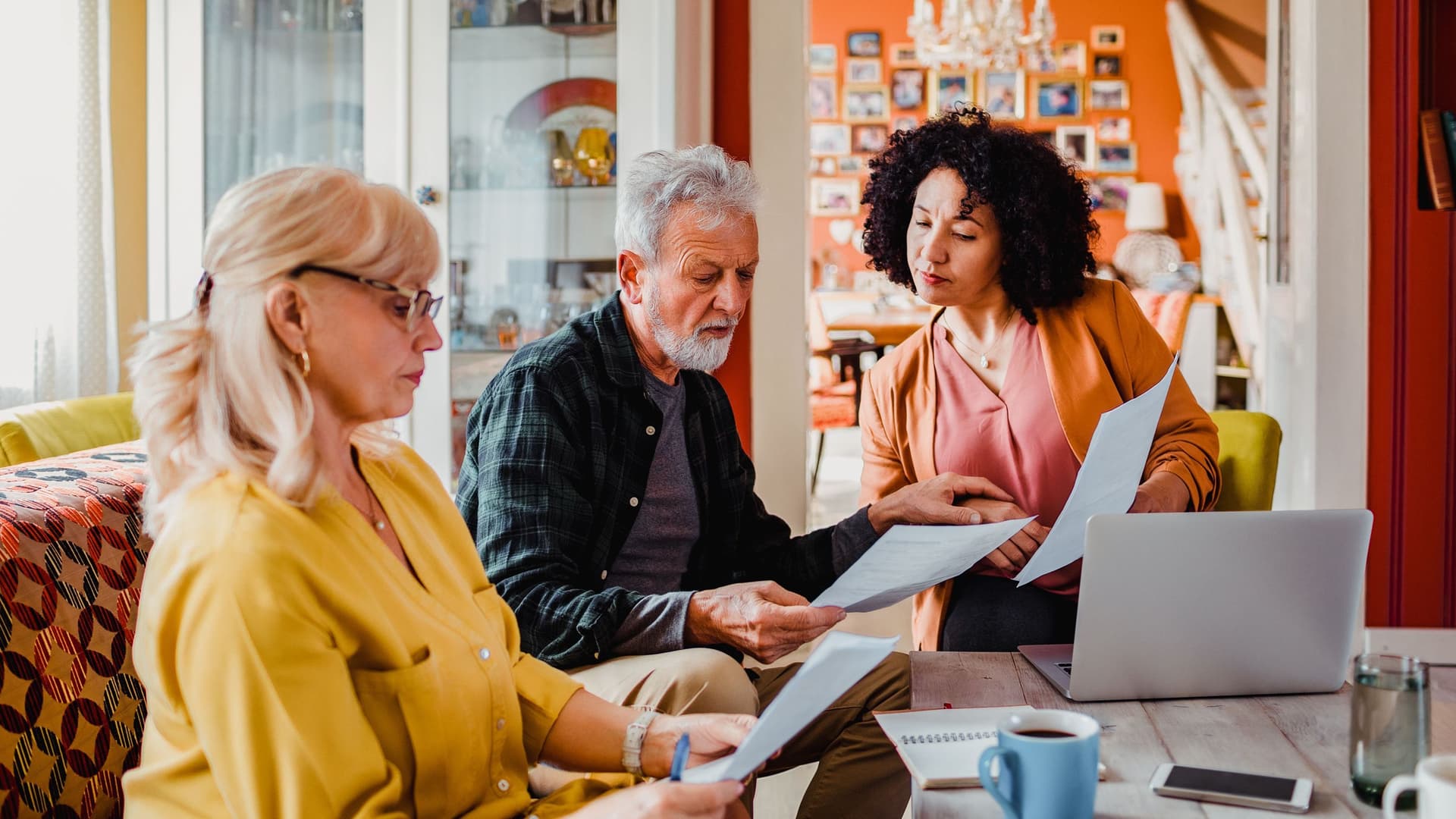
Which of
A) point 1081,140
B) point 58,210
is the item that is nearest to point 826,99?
point 1081,140

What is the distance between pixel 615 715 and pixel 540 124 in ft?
6.49

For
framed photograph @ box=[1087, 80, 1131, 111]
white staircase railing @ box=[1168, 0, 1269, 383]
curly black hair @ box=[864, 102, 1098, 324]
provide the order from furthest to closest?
framed photograph @ box=[1087, 80, 1131, 111]
white staircase railing @ box=[1168, 0, 1269, 383]
curly black hair @ box=[864, 102, 1098, 324]

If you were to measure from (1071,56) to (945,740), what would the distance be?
7.36 m

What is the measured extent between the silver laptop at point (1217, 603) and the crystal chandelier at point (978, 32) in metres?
5.75

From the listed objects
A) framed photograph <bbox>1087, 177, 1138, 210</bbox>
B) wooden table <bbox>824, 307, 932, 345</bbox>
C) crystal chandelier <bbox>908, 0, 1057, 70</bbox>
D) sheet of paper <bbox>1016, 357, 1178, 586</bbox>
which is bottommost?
sheet of paper <bbox>1016, 357, 1178, 586</bbox>

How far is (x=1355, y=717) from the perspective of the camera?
93cm

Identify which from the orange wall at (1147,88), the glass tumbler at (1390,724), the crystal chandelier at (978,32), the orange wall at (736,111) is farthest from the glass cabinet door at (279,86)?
the orange wall at (1147,88)

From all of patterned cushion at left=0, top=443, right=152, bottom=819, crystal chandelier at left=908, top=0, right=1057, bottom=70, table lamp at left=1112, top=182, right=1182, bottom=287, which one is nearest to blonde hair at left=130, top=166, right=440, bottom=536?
patterned cushion at left=0, top=443, right=152, bottom=819

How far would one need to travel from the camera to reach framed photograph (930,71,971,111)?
26.0 feet

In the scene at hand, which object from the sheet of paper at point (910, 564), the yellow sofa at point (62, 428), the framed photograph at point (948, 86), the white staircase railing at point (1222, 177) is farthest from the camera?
the framed photograph at point (948, 86)

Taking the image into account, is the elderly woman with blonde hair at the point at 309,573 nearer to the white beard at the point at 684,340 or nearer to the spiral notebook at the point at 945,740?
the spiral notebook at the point at 945,740

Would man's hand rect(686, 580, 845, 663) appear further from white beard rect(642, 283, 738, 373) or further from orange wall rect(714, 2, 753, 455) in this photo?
orange wall rect(714, 2, 753, 455)

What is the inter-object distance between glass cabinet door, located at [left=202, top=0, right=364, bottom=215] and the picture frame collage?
16.0ft

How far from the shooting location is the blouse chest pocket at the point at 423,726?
968mm
